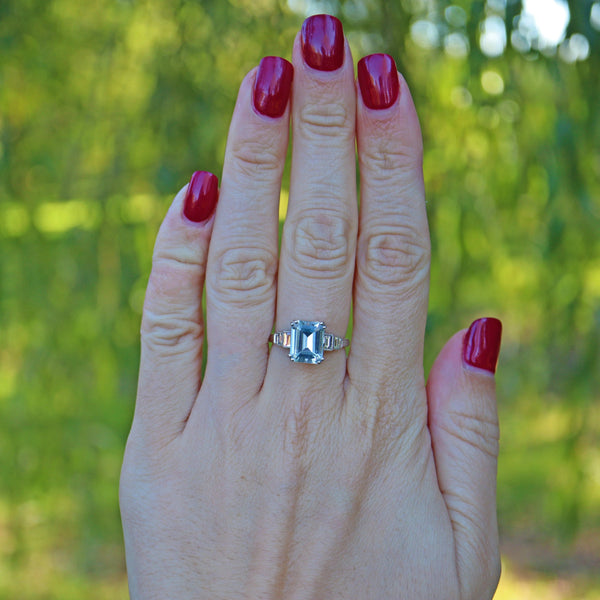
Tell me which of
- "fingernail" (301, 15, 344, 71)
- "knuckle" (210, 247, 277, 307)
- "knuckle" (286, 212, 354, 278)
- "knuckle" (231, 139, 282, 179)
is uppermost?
"fingernail" (301, 15, 344, 71)

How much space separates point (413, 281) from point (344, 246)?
0.10 m

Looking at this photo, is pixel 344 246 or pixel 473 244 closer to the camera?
pixel 344 246

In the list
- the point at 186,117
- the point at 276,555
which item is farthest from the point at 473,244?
the point at 276,555

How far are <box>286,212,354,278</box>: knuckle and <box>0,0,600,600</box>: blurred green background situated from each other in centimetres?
55

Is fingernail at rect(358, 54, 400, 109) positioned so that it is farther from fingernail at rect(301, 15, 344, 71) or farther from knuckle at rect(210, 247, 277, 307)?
knuckle at rect(210, 247, 277, 307)

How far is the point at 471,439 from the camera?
92 centimetres

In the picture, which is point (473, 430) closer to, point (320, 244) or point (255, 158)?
point (320, 244)

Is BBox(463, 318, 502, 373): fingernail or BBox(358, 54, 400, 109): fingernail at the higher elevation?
BBox(358, 54, 400, 109): fingernail

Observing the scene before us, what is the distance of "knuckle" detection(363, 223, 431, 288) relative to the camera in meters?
0.90

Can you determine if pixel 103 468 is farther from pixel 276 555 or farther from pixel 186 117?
pixel 276 555

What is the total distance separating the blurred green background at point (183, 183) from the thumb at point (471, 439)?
1.58 feet

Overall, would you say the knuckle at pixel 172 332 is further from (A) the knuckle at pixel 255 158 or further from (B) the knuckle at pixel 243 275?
(A) the knuckle at pixel 255 158

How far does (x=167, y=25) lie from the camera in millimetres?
1569

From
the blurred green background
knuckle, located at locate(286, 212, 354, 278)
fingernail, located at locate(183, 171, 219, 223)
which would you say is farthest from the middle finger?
the blurred green background
